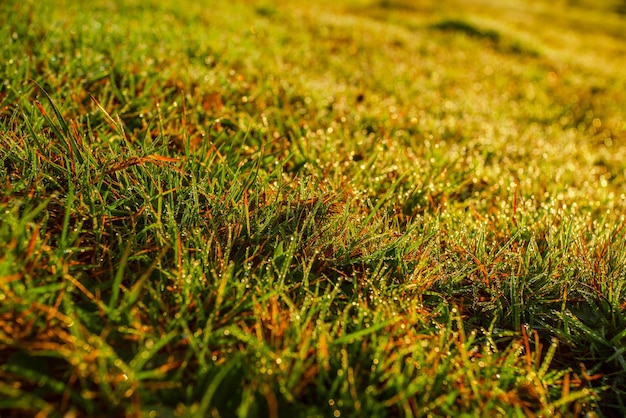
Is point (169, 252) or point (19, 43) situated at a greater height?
point (19, 43)

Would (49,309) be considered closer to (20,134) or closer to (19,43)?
(20,134)

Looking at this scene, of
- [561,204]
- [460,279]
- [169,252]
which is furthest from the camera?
[561,204]

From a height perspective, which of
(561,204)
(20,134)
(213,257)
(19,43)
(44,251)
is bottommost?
(561,204)

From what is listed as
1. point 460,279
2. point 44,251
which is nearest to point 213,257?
point 44,251

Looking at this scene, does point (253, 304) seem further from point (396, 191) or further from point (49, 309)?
point (396, 191)

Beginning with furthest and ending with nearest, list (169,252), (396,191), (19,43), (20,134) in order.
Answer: (19,43) → (396,191) → (20,134) → (169,252)

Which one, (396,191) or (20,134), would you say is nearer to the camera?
(20,134)

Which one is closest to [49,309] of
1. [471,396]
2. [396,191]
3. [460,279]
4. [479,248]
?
[471,396]
